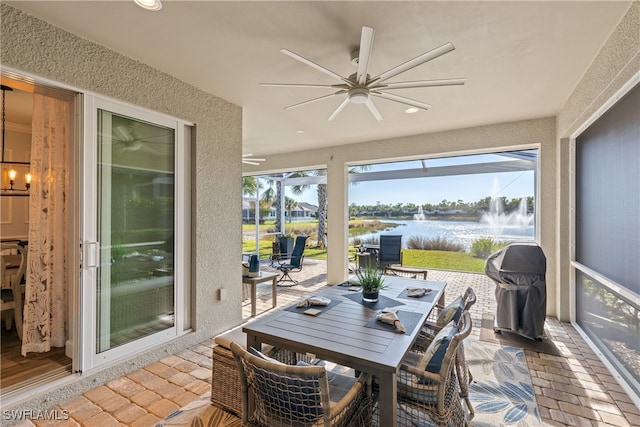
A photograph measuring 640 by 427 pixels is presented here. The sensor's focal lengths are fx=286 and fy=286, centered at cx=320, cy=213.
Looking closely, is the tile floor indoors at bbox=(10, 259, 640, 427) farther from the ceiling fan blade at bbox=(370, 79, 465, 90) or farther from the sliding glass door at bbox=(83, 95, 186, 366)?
the ceiling fan blade at bbox=(370, 79, 465, 90)

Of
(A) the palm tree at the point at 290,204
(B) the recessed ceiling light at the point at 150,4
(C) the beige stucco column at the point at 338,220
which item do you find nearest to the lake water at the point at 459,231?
(C) the beige stucco column at the point at 338,220

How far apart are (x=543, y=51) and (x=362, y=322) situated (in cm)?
269

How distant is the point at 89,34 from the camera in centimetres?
224

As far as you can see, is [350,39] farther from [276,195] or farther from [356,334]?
[276,195]

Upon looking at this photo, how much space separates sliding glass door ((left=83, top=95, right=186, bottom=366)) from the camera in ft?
7.98

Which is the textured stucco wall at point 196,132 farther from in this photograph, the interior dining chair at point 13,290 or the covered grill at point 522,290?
the covered grill at point 522,290

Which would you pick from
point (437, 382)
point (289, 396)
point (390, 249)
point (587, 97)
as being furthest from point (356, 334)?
point (390, 249)

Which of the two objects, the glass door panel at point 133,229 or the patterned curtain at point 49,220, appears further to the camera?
the patterned curtain at point 49,220

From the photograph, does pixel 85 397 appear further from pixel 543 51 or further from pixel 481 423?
pixel 543 51

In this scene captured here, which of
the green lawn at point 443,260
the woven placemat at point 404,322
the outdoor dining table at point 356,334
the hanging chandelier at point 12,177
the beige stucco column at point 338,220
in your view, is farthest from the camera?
the green lawn at point 443,260

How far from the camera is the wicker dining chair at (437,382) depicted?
152 centimetres

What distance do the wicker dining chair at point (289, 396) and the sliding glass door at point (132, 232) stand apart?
1.79 metres

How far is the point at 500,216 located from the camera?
5.45 metres

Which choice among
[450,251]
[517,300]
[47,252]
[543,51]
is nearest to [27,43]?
[47,252]
